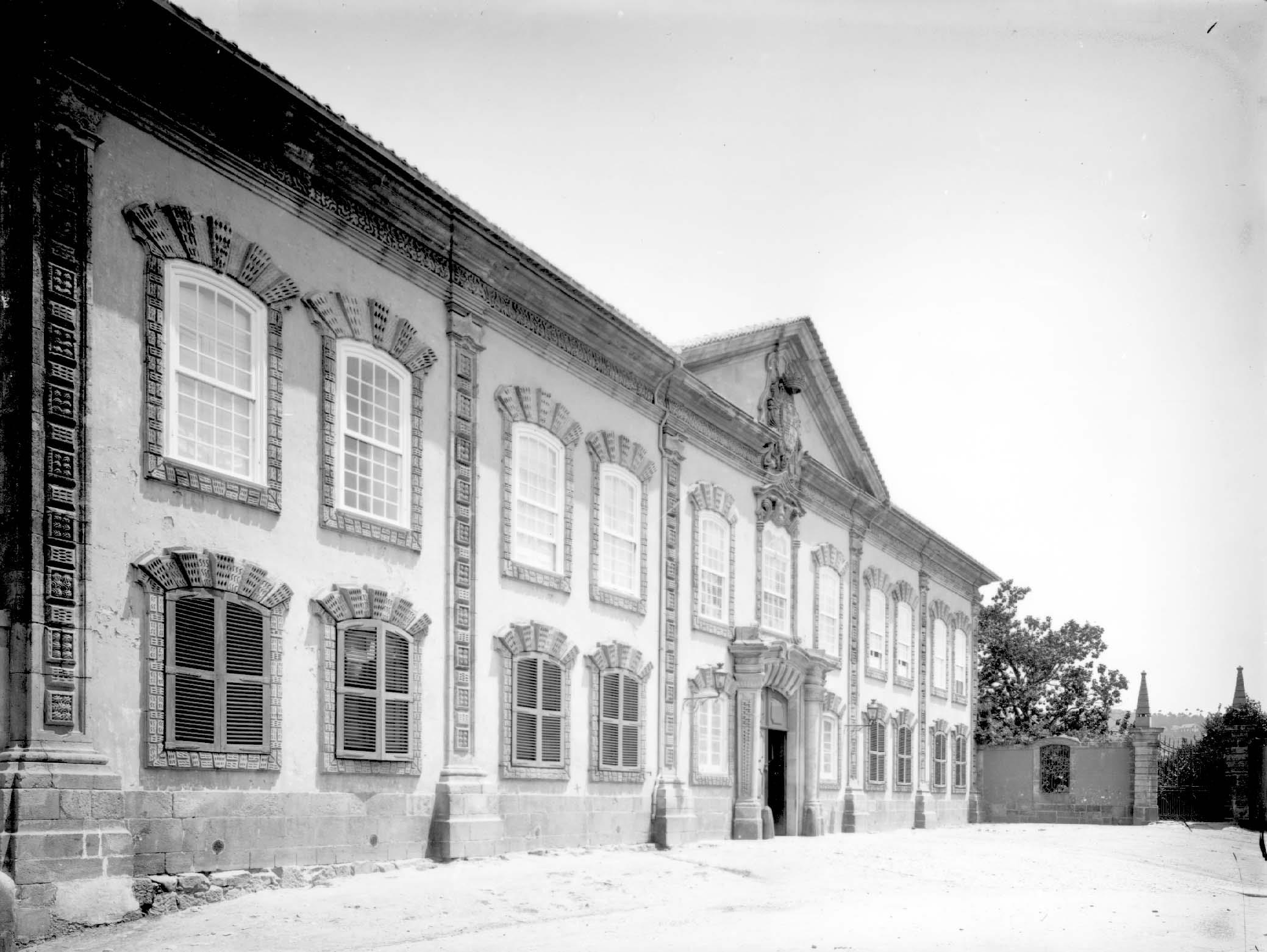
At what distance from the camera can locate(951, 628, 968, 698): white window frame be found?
37656 millimetres

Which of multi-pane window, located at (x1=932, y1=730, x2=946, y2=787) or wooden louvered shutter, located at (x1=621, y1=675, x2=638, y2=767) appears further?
multi-pane window, located at (x1=932, y1=730, x2=946, y2=787)

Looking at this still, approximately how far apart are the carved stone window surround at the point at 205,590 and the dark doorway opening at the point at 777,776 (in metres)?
14.3

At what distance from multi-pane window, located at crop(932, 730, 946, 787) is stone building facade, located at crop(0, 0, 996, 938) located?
41.9 ft

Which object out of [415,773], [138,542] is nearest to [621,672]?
[415,773]

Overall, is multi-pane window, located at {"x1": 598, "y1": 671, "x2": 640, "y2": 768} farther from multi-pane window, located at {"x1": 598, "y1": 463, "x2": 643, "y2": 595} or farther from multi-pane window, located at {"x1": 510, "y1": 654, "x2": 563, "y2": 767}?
multi-pane window, located at {"x1": 598, "y1": 463, "x2": 643, "y2": 595}

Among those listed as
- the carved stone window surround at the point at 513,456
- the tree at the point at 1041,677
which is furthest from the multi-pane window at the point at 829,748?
the tree at the point at 1041,677

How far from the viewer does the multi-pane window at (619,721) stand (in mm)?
19422

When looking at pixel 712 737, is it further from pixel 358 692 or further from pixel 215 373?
pixel 215 373

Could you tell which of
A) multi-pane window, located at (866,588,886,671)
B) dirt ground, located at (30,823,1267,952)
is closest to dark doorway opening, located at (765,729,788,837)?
dirt ground, located at (30,823,1267,952)

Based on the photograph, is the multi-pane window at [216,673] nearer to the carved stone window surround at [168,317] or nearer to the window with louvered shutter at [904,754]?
the carved stone window surround at [168,317]

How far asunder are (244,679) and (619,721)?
8.05m

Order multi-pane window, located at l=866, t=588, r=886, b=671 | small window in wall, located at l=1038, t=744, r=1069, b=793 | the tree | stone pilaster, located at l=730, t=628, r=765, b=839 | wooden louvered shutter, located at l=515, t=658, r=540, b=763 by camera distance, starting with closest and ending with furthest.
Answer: wooden louvered shutter, located at l=515, t=658, r=540, b=763, stone pilaster, located at l=730, t=628, r=765, b=839, multi-pane window, located at l=866, t=588, r=886, b=671, small window in wall, located at l=1038, t=744, r=1069, b=793, the tree

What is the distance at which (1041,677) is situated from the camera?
167 feet

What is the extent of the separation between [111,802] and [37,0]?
6.91 meters
